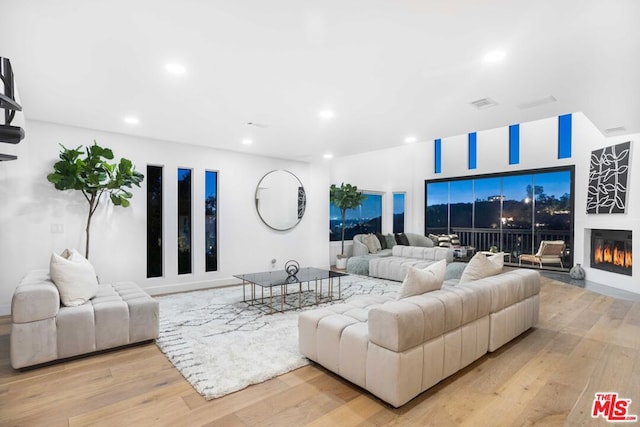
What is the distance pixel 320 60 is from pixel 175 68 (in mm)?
1236

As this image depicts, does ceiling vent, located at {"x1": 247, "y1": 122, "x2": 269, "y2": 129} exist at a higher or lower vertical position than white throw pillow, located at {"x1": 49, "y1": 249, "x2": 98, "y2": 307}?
higher

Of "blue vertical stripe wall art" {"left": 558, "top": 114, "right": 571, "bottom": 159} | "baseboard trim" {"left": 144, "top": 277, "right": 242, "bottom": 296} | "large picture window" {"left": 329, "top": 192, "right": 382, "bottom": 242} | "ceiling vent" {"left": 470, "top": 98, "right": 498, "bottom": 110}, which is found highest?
"blue vertical stripe wall art" {"left": 558, "top": 114, "right": 571, "bottom": 159}

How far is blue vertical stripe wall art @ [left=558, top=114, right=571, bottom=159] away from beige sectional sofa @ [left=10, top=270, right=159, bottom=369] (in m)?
8.27

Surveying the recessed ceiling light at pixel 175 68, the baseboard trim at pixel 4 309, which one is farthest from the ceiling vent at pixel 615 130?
the baseboard trim at pixel 4 309

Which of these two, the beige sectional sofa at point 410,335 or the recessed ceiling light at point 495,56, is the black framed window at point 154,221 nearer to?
the beige sectional sofa at point 410,335

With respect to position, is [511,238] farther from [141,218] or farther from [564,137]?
[141,218]

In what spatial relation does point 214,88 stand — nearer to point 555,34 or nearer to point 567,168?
point 555,34

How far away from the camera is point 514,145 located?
8086 millimetres

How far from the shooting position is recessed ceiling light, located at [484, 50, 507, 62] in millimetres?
2453

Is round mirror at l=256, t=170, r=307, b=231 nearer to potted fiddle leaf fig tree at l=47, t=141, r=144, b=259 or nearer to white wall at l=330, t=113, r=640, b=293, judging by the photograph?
white wall at l=330, t=113, r=640, b=293

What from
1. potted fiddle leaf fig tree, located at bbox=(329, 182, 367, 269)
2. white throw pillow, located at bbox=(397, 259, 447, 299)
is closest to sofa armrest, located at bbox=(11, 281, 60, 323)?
white throw pillow, located at bbox=(397, 259, 447, 299)

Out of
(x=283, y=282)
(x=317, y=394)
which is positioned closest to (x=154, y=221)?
(x=283, y=282)

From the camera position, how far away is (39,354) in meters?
2.69

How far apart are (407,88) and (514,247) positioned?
687 centimetres
